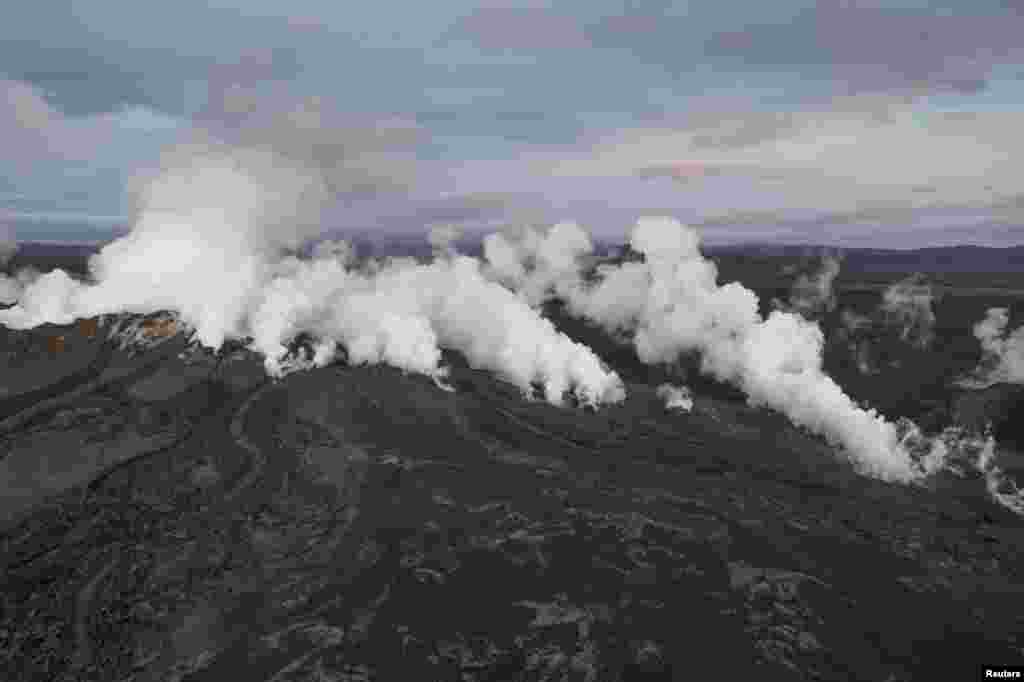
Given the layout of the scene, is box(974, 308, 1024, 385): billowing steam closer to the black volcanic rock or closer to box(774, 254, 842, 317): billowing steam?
the black volcanic rock

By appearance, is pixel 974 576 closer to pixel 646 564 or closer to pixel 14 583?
pixel 646 564

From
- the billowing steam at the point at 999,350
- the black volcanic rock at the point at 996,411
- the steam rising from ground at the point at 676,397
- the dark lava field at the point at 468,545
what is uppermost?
the billowing steam at the point at 999,350

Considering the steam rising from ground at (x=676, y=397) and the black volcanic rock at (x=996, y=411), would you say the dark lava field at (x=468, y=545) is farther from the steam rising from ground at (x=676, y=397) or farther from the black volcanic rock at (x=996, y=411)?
the steam rising from ground at (x=676, y=397)

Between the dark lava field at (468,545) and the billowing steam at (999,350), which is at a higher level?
the billowing steam at (999,350)

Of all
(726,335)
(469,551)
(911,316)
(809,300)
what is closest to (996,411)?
(726,335)

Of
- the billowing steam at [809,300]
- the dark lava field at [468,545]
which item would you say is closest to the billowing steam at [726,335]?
the dark lava field at [468,545]

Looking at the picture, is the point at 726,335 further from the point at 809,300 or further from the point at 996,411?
the point at 809,300
